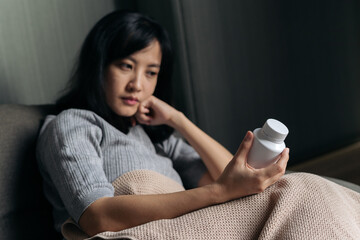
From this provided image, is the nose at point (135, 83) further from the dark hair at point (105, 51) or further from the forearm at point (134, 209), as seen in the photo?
the forearm at point (134, 209)

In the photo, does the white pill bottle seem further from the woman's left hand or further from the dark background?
the dark background

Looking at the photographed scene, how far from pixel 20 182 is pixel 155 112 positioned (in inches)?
17.6

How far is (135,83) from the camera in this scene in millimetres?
1280

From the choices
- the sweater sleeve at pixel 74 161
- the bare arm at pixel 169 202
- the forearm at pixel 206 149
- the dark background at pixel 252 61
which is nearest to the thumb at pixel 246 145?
the bare arm at pixel 169 202

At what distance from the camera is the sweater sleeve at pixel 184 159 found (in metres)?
1.43

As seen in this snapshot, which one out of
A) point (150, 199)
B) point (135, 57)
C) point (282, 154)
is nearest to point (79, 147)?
point (150, 199)

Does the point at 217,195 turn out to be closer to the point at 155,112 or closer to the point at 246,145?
the point at 246,145

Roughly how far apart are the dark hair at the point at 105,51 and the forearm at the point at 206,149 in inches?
6.6

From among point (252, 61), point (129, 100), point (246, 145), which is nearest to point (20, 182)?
point (129, 100)

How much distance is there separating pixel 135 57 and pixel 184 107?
669 mm

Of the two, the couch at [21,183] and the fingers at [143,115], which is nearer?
the couch at [21,183]

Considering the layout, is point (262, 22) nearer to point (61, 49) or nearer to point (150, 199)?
point (61, 49)

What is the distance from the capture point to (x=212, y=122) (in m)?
1.91

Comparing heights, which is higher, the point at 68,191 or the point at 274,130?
the point at 274,130
